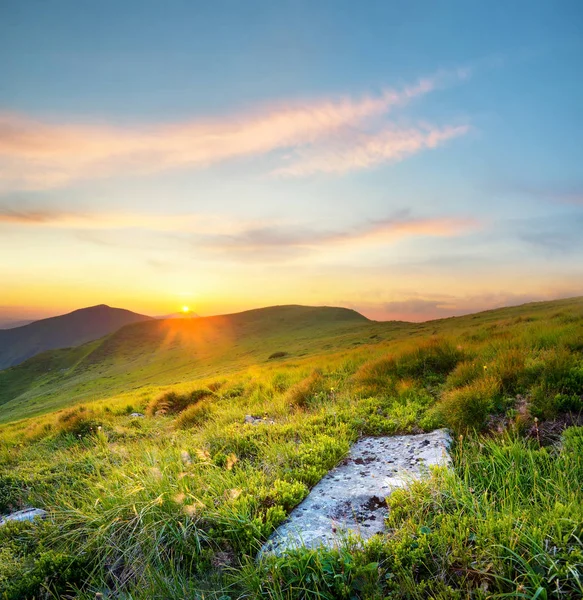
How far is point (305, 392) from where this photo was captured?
36.0ft

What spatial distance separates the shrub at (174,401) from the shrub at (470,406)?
34.2 feet

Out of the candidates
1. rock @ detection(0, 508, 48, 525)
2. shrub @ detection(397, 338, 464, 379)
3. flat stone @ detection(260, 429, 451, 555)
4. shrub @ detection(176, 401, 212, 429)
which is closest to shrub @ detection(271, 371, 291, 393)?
shrub @ detection(176, 401, 212, 429)

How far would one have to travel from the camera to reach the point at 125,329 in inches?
5748

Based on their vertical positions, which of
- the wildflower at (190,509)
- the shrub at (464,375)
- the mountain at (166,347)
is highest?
the shrub at (464,375)

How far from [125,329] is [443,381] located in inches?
6020

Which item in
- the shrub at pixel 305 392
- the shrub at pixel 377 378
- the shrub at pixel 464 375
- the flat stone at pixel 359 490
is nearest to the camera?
the flat stone at pixel 359 490

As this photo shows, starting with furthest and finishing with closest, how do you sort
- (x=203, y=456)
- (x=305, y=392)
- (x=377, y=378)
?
(x=305, y=392) < (x=377, y=378) < (x=203, y=456)

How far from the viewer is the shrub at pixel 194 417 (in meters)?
11.2

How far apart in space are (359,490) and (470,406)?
3044 millimetres

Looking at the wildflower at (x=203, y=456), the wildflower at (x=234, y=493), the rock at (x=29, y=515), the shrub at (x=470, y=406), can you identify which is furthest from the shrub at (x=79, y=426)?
the shrub at (x=470, y=406)

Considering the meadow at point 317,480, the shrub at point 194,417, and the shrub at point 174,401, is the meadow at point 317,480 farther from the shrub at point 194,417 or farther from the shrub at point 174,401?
the shrub at point 174,401

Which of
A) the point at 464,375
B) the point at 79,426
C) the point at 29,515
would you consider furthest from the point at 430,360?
the point at 79,426

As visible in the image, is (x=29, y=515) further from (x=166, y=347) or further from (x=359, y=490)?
(x=166, y=347)

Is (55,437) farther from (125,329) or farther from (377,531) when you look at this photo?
(125,329)
